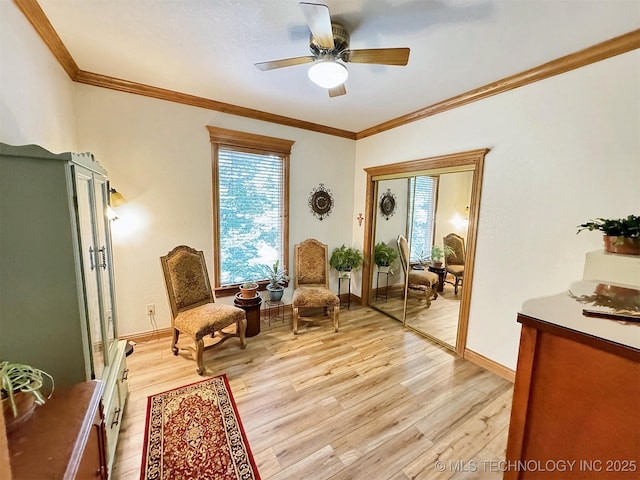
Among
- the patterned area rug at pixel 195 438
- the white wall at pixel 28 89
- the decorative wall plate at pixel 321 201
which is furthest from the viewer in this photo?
the decorative wall plate at pixel 321 201

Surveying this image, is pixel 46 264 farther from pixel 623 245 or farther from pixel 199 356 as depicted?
pixel 623 245

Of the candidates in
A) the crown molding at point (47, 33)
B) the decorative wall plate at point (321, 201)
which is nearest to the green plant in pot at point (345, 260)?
the decorative wall plate at point (321, 201)

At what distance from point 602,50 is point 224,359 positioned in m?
3.82

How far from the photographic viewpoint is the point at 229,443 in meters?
1.66

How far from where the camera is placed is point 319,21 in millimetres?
1358

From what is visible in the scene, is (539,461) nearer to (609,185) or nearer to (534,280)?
(534,280)

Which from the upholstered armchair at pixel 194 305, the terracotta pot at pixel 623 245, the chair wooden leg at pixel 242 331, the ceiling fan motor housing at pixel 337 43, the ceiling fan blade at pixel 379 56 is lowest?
the chair wooden leg at pixel 242 331

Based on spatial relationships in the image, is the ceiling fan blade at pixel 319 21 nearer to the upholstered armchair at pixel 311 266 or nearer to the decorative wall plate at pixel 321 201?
the decorative wall plate at pixel 321 201

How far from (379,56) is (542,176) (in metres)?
1.62

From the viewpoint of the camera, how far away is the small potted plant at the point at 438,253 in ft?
11.0

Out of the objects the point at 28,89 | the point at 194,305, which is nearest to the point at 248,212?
the point at 194,305

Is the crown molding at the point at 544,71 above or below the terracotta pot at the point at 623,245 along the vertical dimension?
above

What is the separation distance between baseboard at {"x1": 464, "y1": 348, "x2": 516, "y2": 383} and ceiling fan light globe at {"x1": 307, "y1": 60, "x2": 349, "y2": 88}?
277 centimetres

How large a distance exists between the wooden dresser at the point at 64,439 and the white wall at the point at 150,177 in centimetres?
188
